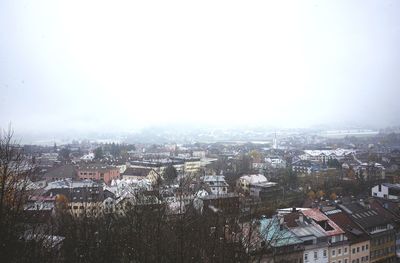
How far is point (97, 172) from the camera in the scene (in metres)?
31.0

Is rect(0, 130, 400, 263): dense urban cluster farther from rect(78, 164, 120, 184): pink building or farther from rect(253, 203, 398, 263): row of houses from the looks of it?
rect(78, 164, 120, 184): pink building

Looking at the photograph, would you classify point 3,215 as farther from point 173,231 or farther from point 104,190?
point 104,190

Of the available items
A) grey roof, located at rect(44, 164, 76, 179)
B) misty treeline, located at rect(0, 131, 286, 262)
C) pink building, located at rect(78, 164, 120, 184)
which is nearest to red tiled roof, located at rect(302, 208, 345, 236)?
misty treeline, located at rect(0, 131, 286, 262)

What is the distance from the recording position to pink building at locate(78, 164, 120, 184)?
3084 centimetres

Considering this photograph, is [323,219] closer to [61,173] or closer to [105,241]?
[105,241]

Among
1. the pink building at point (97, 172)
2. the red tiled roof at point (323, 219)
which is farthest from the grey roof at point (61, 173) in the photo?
the red tiled roof at point (323, 219)

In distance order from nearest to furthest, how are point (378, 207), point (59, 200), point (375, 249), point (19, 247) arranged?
point (19, 247) < point (375, 249) < point (378, 207) < point (59, 200)

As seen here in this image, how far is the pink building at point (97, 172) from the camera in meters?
30.8

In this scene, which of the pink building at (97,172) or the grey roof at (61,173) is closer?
the grey roof at (61,173)

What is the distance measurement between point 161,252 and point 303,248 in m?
5.78

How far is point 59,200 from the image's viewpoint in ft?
56.1

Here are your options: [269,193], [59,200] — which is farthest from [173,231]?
[269,193]

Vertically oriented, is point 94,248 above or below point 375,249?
above

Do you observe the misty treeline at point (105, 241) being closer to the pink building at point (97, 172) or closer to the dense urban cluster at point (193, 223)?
the dense urban cluster at point (193, 223)
